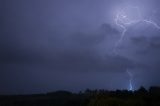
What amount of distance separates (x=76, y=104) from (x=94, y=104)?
27139mm

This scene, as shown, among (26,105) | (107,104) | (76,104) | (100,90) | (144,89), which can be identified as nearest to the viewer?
(107,104)

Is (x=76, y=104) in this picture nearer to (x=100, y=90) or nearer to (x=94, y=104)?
(x=100, y=90)

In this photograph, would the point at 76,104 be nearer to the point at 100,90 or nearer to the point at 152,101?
the point at 100,90

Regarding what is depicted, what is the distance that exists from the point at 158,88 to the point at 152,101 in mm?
22500

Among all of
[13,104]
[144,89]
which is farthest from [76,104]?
[13,104]

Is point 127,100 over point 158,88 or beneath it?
beneath

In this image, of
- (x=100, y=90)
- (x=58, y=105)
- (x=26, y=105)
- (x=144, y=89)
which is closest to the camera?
(x=100, y=90)

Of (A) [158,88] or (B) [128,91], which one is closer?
(B) [128,91]

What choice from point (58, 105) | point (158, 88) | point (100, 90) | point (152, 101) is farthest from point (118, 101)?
point (58, 105)

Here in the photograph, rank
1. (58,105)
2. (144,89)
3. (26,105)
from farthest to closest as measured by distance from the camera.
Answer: (26,105) < (58,105) < (144,89)

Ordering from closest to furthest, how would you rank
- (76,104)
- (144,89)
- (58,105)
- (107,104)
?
1. (107,104)
2. (144,89)
3. (76,104)
4. (58,105)

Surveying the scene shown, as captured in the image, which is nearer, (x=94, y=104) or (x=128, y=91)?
(x=94, y=104)

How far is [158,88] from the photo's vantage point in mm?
79438

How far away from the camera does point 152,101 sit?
5747 cm
